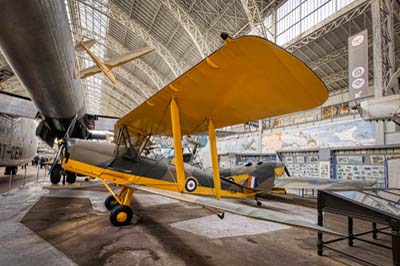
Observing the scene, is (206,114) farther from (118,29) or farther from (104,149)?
(118,29)

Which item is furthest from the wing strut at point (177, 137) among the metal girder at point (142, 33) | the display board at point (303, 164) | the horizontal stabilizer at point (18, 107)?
the metal girder at point (142, 33)

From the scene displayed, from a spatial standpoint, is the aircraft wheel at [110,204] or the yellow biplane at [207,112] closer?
the yellow biplane at [207,112]

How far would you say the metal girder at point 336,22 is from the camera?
11.5 meters

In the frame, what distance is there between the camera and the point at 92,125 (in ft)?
36.0

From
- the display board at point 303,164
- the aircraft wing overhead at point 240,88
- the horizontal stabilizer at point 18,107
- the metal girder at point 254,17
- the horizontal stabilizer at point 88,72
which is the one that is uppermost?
the metal girder at point 254,17

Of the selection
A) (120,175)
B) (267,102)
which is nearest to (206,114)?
(267,102)

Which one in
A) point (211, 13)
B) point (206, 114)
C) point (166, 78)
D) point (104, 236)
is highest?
point (211, 13)

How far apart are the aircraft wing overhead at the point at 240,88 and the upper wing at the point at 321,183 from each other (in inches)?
170

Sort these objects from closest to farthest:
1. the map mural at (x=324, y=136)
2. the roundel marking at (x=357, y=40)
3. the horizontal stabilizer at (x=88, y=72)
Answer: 1. the roundel marking at (x=357, y=40)
2. the horizontal stabilizer at (x=88, y=72)
3. the map mural at (x=324, y=136)

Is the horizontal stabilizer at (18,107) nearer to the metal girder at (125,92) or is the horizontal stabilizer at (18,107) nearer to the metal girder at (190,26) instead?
the metal girder at (190,26)

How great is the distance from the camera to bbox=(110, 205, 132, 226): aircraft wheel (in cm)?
418

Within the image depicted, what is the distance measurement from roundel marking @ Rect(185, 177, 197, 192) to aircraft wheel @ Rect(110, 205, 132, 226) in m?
1.33

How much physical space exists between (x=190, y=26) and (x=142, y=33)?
17.6ft

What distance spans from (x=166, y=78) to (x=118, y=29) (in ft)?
23.4
